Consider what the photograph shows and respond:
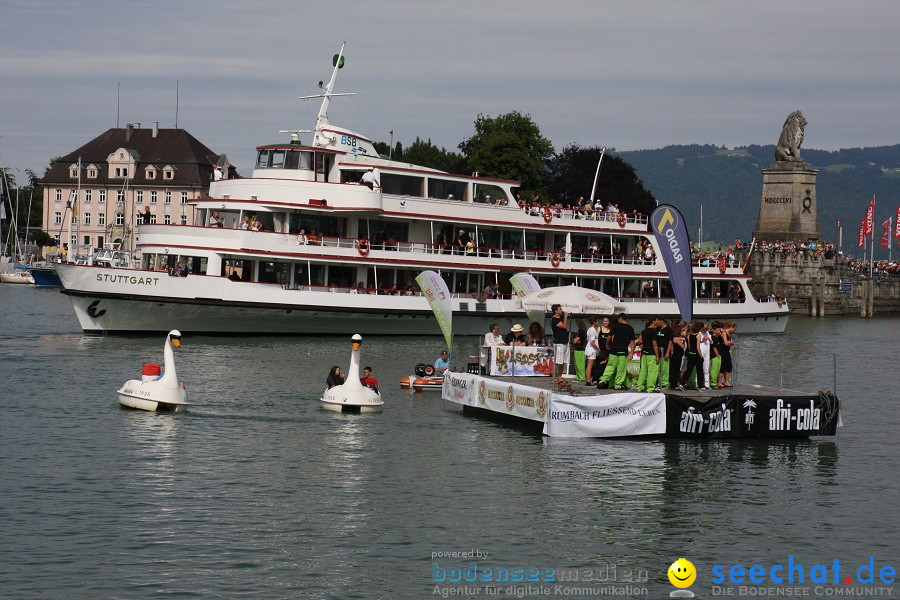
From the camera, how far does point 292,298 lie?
4188 cm

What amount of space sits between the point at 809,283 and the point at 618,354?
56.3 meters

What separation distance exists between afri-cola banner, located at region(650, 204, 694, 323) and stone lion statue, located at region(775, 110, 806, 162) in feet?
194

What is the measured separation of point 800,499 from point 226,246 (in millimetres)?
26226

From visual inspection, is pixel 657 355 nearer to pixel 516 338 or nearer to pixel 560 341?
pixel 560 341

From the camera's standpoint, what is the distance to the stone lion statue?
80062 millimetres

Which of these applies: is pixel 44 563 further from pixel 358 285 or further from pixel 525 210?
pixel 525 210

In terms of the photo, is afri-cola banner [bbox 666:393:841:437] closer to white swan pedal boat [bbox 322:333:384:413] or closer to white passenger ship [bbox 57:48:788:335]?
white swan pedal boat [bbox 322:333:384:413]

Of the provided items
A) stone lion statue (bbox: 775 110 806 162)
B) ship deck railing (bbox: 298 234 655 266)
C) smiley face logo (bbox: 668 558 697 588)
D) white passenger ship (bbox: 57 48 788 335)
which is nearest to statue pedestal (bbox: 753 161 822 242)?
stone lion statue (bbox: 775 110 806 162)

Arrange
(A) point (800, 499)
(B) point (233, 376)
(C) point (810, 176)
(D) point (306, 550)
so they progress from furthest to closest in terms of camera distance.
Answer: (C) point (810, 176), (B) point (233, 376), (A) point (800, 499), (D) point (306, 550)

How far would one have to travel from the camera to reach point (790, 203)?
260 feet

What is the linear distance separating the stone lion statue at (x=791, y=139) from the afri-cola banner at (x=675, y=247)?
5908cm

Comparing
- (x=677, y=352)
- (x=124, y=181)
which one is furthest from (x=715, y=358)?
(x=124, y=181)

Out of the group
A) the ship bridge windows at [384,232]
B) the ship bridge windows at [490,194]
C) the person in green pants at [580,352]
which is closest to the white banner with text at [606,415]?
the person in green pants at [580,352]

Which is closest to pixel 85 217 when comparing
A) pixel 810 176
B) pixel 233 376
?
pixel 810 176
